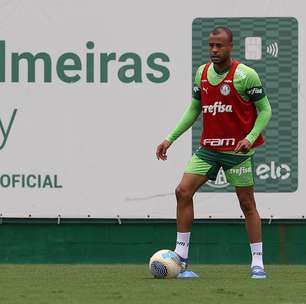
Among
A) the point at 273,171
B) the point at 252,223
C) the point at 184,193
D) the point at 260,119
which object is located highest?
the point at 260,119

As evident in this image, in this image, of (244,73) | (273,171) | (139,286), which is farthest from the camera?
(273,171)

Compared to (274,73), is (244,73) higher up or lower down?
lower down

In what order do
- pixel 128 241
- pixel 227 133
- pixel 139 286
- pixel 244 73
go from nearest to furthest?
pixel 139 286
pixel 244 73
pixel 227 133
pixel 128 241

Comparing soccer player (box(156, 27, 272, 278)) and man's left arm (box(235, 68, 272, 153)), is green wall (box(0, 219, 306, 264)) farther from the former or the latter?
→ man's left arm (box(235, 68, 272, 153))

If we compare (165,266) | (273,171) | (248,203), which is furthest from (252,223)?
(273,171)

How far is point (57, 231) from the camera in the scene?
1415cm

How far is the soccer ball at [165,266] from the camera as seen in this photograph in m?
10.7

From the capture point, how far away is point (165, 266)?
1072 cm

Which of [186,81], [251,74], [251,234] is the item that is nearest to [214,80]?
[251,74]

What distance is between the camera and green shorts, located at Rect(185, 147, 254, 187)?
36.0ft

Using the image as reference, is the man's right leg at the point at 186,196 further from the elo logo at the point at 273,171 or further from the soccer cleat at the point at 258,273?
the elo logo at the point at 273,171

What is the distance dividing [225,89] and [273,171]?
3.32 meters

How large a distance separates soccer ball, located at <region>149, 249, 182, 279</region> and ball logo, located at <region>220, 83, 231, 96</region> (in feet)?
4.55

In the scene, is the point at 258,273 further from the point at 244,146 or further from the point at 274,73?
the point at 274,73
